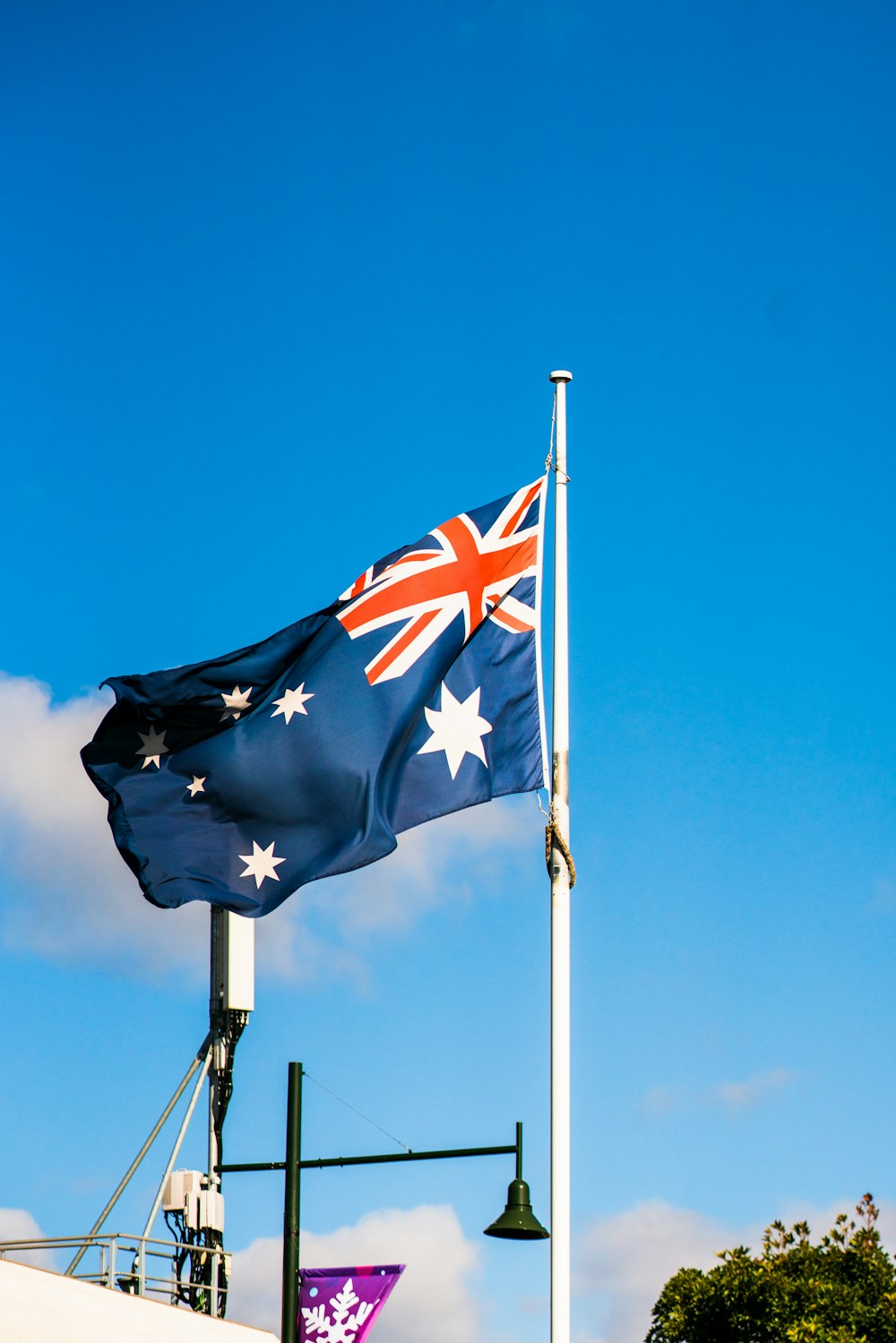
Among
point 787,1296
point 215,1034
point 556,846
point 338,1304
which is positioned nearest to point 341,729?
point 556,846

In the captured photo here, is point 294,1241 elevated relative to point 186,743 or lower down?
lower down

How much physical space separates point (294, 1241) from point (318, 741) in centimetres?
420

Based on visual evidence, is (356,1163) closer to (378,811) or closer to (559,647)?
(378,811)

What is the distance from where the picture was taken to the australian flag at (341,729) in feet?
49.6

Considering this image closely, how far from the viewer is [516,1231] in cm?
1549

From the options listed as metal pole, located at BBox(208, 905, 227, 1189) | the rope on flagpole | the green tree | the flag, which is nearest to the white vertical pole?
the rope on flagpole

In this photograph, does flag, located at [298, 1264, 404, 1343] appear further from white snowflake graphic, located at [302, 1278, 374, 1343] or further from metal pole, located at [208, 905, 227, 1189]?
metal pole, located at [208, 905, 227, 1189]

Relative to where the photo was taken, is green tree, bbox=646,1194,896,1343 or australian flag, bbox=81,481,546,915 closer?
australian flag, bbox=81,481,546,915

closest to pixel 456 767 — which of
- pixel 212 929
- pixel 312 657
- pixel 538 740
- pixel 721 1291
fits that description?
pixel 538 740

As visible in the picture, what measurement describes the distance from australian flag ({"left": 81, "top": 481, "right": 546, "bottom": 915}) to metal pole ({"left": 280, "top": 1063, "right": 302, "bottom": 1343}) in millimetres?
1603

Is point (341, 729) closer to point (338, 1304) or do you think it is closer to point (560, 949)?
point (560, 949)

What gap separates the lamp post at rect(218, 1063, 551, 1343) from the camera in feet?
46.9

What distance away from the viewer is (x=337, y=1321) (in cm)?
1623

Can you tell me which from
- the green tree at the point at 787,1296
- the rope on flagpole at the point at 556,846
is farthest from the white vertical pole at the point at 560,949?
the green tree at the point at 787,1296
